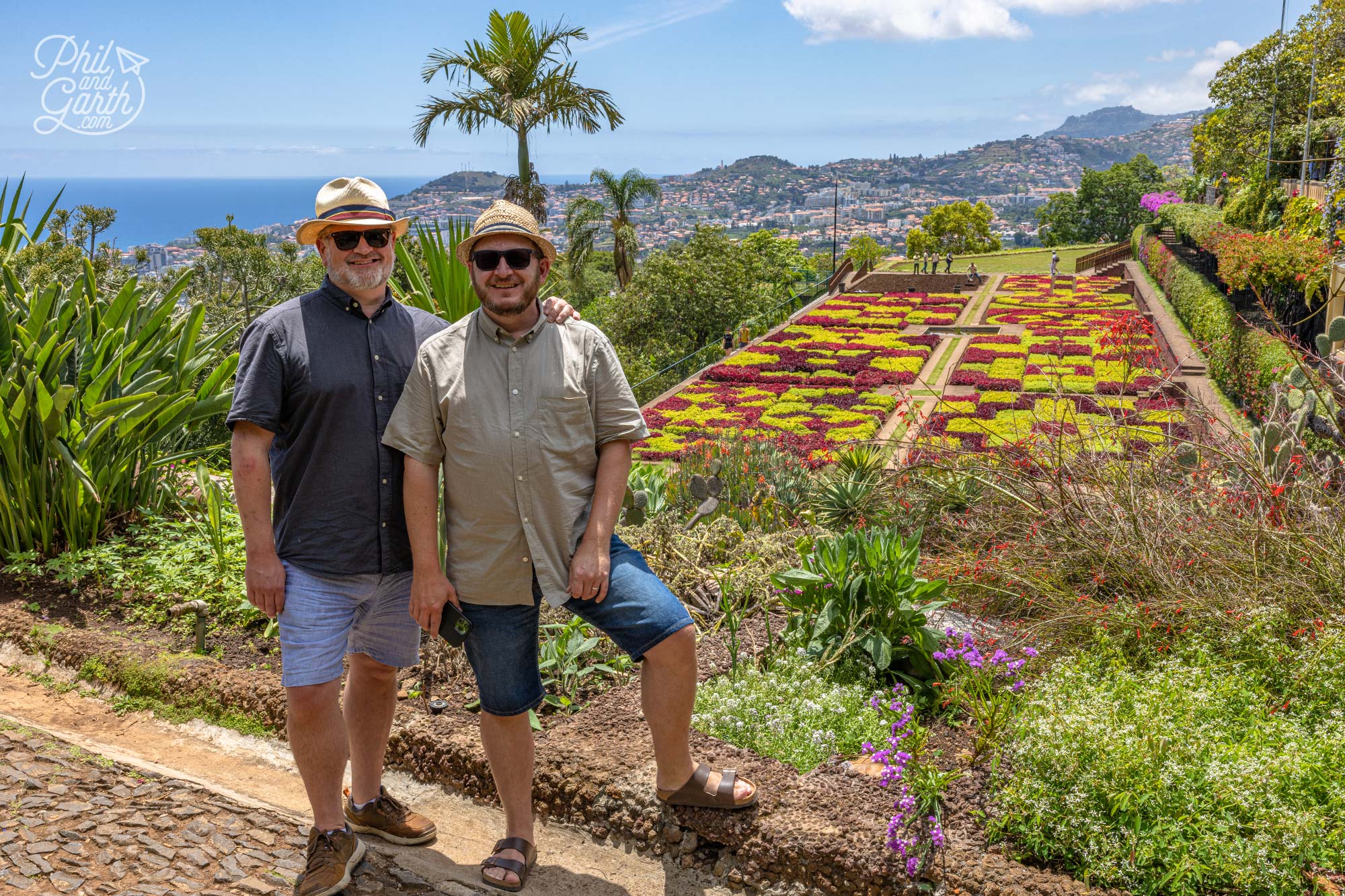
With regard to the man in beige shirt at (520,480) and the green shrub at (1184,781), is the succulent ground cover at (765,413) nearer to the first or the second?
the green shrub at (1184,781)

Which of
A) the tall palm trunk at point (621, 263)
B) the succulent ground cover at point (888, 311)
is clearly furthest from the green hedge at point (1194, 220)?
the tall palm trunk at point (621, 263)

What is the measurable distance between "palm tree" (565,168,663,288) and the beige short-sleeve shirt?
114 ft

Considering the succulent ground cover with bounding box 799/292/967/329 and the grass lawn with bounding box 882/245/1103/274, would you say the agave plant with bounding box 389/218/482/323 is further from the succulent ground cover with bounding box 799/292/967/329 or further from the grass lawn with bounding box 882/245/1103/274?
the grass lawn with bounding box 882/245/1103/274

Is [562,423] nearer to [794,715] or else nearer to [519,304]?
[519,304]

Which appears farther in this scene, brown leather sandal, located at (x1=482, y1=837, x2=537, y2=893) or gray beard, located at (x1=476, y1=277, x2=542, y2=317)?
brown leather sandal, located at (x1=482, y1=837, x2=537, y2=893)

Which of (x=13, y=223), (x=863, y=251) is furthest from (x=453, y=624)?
(x=863, y=251)

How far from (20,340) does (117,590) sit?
1209 mm

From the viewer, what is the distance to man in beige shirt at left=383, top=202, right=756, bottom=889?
8.34ft

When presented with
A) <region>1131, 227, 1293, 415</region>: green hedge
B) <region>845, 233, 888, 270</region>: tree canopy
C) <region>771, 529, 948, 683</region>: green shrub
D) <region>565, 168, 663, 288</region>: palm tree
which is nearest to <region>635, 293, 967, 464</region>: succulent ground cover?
<region>1131, 227, 1293, 415</region>: green hedge

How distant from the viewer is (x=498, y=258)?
2561 mm

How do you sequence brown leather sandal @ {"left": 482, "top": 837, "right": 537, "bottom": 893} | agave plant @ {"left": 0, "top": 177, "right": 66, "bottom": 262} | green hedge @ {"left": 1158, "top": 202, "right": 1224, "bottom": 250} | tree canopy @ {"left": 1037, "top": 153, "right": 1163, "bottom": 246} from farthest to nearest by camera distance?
tree canopy @ {"left": 1037, "top": 153, "right": 1163, "bottom": 246} < green hedge @ {"left": 1158, "top": 202, "right": 1224, "bottom": 250} < agave plant @ {"left": 0, "top": 177, "right": 66, "bottom": 262} < brown leather sandal @ {"left": 482, "top": 837, "right": 537, "bottom": 893}

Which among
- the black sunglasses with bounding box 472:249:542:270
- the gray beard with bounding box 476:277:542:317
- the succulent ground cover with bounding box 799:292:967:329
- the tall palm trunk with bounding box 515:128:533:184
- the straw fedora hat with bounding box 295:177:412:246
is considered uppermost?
the tall palm trunk with bounding box 515:128:533:184

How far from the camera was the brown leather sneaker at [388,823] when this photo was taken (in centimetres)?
294

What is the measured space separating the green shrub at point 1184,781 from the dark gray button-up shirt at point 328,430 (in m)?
1.83
